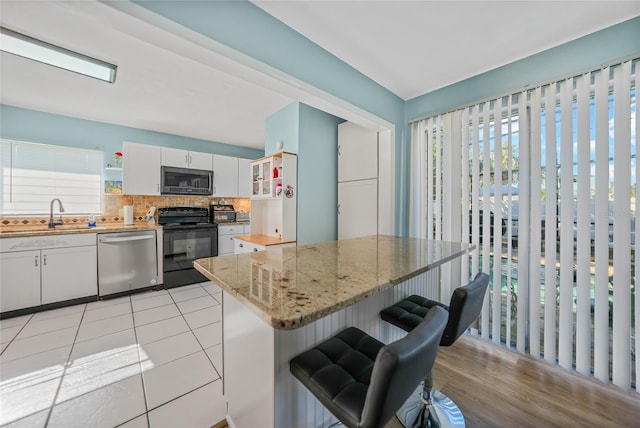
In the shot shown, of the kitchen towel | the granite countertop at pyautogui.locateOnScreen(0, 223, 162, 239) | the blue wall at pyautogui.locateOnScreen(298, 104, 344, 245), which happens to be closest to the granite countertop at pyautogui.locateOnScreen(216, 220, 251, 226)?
the granite countertop at pyautogui.locateOnScreen(0, 223, 162, 239)

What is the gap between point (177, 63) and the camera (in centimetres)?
206

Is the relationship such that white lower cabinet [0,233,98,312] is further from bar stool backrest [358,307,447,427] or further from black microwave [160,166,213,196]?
bar stool backrest [358,307,447,427]

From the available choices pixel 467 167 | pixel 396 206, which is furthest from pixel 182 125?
pixel 467 167

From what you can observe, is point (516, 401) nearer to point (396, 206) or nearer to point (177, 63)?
point (396, 206)

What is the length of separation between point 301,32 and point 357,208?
1.81 meters

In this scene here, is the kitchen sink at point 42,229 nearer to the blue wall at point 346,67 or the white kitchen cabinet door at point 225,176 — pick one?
the blue wall at point 346,67

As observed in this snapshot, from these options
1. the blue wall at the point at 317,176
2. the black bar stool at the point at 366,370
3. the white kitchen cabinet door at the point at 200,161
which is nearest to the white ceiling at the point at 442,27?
the blue wall at the point at 317,176

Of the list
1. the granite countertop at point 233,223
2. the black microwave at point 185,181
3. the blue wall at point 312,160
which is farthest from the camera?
the granite countertop at point 233,223

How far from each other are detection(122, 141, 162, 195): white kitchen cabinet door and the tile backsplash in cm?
40

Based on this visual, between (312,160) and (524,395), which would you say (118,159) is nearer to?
(312,160)

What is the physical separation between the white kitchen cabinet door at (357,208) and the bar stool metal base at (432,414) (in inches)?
62.6

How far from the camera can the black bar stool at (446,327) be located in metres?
1.08

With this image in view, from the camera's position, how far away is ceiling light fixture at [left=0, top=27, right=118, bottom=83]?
1.72 meters

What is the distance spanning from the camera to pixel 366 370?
34.7 inches
